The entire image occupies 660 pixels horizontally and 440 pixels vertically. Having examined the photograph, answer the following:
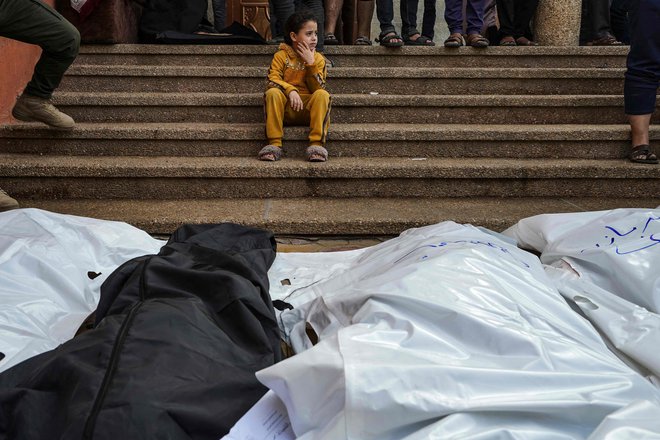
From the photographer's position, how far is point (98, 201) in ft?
12.0

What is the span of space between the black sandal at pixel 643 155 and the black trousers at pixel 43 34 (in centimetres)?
343

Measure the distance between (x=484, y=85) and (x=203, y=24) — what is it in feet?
9.37

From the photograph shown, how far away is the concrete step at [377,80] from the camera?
179 inches

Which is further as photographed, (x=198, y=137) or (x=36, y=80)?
(x=198, y=137)

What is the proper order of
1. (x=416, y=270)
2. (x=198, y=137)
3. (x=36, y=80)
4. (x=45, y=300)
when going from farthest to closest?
1. (x=198, y=137)
2. (x=36, y=80)
3. (x=45, y=300)
4. (x=416, y=270)

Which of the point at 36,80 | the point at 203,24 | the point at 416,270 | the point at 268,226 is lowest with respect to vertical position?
the point at 268,226

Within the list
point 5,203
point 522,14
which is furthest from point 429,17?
point 5,203

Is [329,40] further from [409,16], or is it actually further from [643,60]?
[643,60]

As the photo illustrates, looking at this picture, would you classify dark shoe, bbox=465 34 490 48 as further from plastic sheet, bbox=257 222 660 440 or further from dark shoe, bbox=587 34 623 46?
plastic sheet, bbox=257 222 660 440

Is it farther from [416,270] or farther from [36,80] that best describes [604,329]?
[36,80]

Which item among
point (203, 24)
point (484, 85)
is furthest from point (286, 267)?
point (203, 24)

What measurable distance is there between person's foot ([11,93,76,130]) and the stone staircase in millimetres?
133

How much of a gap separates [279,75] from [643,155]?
7.80 ft

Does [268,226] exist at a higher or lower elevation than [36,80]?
lower
